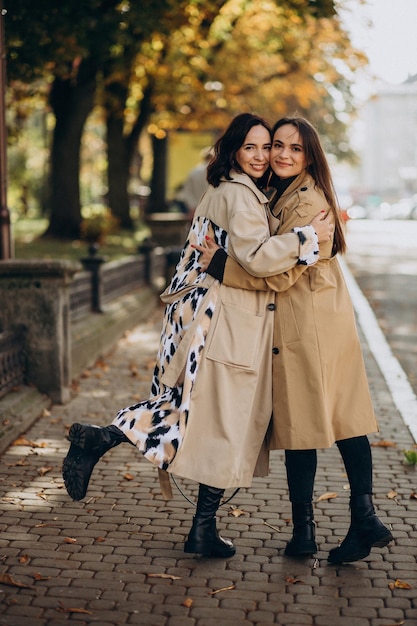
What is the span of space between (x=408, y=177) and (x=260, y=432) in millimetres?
124552

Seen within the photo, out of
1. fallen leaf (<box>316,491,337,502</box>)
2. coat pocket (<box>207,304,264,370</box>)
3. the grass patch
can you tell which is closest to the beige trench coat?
coat pocket (<box>207,304,264,370</box>)

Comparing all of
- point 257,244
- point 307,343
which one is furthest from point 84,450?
point 257,244

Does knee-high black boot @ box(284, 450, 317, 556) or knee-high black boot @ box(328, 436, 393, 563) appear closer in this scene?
knee-high black boot @ box(328, 436, 393, 563)

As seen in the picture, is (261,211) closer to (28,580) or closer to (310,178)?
(310,178)

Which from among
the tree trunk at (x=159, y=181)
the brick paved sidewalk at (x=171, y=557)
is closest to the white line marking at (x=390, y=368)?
the brick paved sidewalk at (x=171, y=557)

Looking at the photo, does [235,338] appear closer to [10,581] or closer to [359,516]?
[359,516]

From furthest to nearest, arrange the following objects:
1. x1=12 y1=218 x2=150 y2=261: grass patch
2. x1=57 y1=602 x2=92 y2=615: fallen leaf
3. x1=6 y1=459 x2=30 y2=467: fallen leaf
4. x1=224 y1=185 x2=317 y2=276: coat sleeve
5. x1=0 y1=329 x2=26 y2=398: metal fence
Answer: x1=12 y1=218 x2=150 y2=261: grass patch < x1=0 y1=329 x2=26 y2=398: metal fence < x1=6 y1=459 x2=30 y2=467: fallen leaf < x1=224 y1=185 x2=317 y2=276: coat sleeve < x1=57 y1=602 x2=92 y2=615: fallen leaf

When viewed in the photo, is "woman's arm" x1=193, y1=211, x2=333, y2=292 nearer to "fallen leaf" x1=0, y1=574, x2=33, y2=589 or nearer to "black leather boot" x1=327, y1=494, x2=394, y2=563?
"black leather boot" x1=327, y1=494, x2=394, y2=563

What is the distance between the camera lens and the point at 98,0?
14398 millimetres

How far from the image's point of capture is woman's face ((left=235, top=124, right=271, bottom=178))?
4617 mm

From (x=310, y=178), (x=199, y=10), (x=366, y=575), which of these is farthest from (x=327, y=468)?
(x=199, y=10)

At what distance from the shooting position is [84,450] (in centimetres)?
469

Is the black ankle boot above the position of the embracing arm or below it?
below

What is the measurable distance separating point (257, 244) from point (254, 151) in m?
0.50
